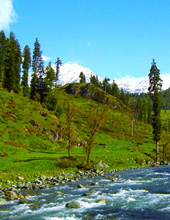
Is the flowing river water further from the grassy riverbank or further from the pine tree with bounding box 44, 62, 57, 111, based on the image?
the pine tree with bounding box 44, 62, 57, 111

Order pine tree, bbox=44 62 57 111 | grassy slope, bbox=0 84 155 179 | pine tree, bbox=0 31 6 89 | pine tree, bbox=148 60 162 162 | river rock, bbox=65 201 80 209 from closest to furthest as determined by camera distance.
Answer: river rock, bbox=65 201 80 209 → grassy slope, bbox=0 84 155 179 → pine tree, bbox=148 60 162 162 → pine tree, bbox=0 31 6 89 → pine tree, bbox=44 62 57 111

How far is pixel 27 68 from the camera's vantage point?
100688mm

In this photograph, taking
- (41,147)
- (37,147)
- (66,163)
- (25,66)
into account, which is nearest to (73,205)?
(66,163)

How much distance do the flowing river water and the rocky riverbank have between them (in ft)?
4.05

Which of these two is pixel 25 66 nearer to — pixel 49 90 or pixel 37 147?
pixel 49 90

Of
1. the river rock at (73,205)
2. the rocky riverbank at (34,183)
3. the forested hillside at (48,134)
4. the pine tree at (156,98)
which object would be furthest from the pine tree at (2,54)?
the river rock at (73,205)

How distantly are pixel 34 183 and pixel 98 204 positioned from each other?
11.8 metres

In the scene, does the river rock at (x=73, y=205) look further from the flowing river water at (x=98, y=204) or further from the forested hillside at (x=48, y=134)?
the forested hillside at (x=48, y=134)

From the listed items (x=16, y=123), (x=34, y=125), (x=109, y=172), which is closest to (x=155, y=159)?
(x=109, y=172)

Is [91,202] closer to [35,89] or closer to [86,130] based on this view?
[86,130]

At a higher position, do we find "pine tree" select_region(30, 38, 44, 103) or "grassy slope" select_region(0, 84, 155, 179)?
"pine tree" select_region(30, 38, 44, 103)

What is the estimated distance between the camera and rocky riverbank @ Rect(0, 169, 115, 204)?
68.2 ft

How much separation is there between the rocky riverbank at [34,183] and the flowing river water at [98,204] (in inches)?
48.6

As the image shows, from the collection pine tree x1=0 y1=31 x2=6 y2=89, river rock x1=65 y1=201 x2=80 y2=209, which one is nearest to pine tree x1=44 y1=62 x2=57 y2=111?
pine tree x1=0 y1=31 x2=6 y2=89
